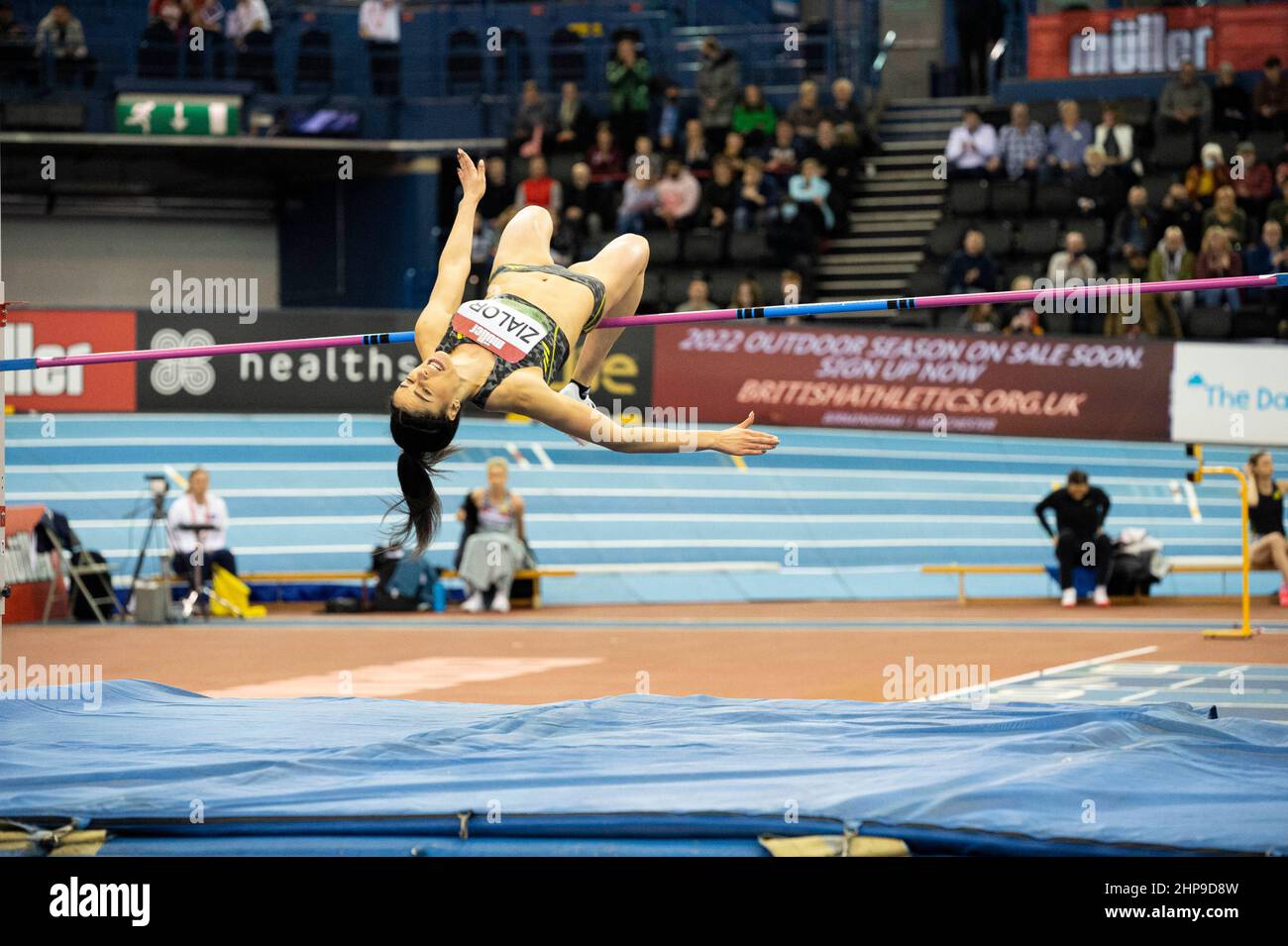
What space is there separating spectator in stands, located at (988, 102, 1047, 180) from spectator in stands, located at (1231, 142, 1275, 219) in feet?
6.94

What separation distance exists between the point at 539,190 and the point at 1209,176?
23.7 feet

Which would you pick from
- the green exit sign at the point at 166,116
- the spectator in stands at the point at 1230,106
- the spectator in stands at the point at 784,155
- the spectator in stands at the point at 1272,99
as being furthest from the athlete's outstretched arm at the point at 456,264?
the green exit sign at the point at 166,116

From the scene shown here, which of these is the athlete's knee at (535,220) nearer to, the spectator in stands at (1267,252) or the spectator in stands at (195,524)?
the spectator in stands at (195,524)

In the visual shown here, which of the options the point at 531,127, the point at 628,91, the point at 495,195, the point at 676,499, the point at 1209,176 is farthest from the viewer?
the point at 628,91

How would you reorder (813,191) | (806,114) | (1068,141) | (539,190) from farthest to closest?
(806,114) → (813,191) → (539,190) → (1068,141)

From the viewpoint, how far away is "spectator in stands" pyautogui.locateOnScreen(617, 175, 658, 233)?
1809 cm

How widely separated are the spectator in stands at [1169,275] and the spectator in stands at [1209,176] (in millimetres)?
837

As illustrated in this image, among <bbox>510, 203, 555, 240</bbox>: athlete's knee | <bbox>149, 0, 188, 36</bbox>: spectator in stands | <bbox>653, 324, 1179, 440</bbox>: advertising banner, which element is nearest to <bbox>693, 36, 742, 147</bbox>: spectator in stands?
<bbox>653, 324, 1179, 440</bbox>: advertising banner

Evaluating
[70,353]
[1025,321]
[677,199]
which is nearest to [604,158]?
[677,199]

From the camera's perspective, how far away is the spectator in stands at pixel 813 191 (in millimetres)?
18453

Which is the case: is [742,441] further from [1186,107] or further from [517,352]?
[1186,107]

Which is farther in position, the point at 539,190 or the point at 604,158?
the point at 604,158

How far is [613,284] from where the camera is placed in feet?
20.8

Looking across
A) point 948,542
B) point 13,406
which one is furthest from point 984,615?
point 13,406
